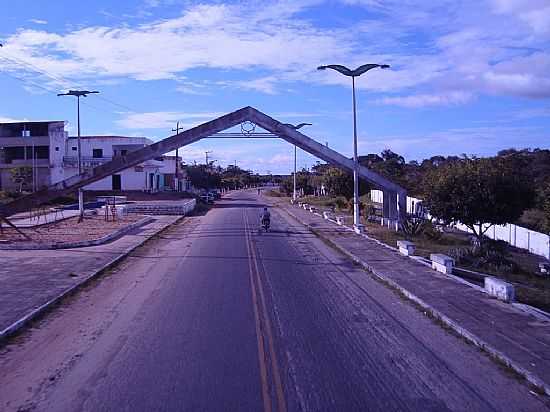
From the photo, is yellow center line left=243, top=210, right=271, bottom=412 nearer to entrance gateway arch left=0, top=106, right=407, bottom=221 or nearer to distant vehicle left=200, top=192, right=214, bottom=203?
entrance gateway arch left=0, top=106, right=407, bottom=221

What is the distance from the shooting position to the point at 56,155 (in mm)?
85938

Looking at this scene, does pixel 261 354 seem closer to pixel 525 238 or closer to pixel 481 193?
pixel 481 193

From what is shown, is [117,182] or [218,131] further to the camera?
[117,182]

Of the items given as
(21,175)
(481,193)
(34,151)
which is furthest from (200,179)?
(481,193)

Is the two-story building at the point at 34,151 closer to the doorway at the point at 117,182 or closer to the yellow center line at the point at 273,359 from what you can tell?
the doorway at the point at 117,182

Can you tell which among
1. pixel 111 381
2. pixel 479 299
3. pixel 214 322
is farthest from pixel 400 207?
pixel 111 381

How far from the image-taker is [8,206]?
32969 mm

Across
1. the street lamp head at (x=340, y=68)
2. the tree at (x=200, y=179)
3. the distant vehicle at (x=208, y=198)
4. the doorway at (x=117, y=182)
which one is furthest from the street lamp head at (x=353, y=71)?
the tree at (x=200, y=179)

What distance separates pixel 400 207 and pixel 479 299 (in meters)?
25.8

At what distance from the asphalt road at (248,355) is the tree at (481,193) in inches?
419

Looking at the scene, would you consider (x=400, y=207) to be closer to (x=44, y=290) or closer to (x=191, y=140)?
(x=191, y=140)

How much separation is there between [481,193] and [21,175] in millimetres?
64856

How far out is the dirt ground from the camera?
3019cm

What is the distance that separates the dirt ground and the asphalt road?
43.3ft
